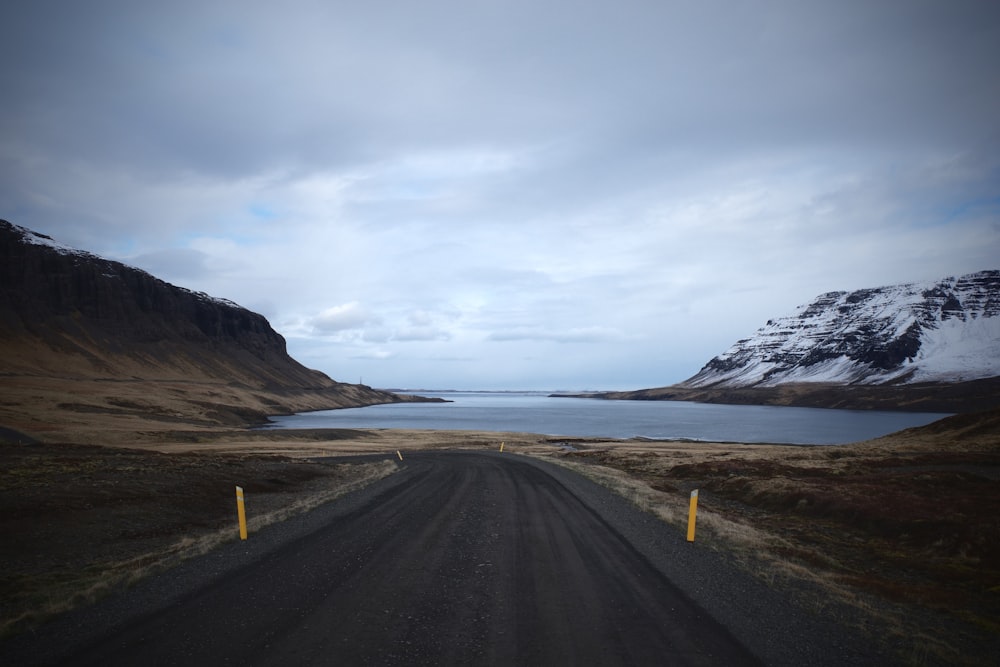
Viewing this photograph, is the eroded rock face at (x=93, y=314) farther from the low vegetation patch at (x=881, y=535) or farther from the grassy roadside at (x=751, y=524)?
the low vegetation patch at (x=881, y=535)

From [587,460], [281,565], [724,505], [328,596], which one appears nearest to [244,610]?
[328,596]

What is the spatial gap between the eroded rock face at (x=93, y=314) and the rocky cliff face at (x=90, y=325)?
263 mm

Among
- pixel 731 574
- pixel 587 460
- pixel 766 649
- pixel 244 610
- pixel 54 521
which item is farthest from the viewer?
pixel 587 460

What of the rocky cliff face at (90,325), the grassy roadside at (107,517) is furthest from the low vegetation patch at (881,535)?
the rocky cliff face at (90,325)

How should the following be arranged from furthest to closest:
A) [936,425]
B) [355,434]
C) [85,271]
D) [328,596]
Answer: [85,271] → [355,434] → [936,425] → [328,596]

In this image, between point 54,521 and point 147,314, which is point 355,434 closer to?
point 54,521

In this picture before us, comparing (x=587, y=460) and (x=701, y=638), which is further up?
(x=701, y=638)

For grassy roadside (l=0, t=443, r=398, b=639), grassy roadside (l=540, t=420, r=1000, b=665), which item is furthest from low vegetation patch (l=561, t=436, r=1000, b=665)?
grassy roadside (l=0, t=443, r=398, b=639)

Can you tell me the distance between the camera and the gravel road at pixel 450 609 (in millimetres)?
6539

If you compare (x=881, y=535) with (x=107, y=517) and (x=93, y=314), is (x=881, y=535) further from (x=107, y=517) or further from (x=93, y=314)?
(x=93, y=314)

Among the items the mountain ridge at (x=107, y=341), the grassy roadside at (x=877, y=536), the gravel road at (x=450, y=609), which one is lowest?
the grassy roadside at (x=877, y=536)

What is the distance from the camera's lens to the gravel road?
6539 mm

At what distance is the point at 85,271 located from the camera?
17625 centimetres

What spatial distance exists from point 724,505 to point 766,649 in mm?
19026
